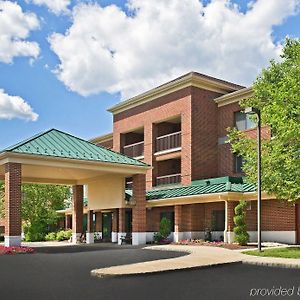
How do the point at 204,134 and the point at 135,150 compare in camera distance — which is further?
the point at 135,150

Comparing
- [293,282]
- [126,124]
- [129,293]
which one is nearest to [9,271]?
[129,293]

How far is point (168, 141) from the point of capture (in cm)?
3888

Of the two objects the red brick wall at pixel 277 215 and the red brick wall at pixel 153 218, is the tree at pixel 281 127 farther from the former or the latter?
the red brick wall at pixel 153 218

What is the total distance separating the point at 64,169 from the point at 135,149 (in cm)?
1343

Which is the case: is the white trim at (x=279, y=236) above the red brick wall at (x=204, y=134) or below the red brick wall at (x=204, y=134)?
below

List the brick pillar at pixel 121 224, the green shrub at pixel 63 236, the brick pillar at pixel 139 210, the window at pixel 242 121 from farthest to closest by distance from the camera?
the green shrub at pixel 63 236 < the window at pixel 242 121 < the brick pillar at pixel 121 224 < the brick pillar at pixel 139 210

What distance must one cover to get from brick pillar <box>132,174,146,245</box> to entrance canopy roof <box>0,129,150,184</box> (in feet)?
2.39

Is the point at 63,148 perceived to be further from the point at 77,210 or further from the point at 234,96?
the point at 234,96

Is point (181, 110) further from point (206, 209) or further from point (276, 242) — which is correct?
point (276, 242)

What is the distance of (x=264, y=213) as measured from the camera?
30047 millimetres

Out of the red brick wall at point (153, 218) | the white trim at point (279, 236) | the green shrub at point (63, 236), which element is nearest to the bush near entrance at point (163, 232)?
the red brick wall at point (153, 218)

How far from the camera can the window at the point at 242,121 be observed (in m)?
34.5

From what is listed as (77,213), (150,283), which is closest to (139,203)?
(77,213)

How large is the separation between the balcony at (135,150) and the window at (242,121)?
358 inches
